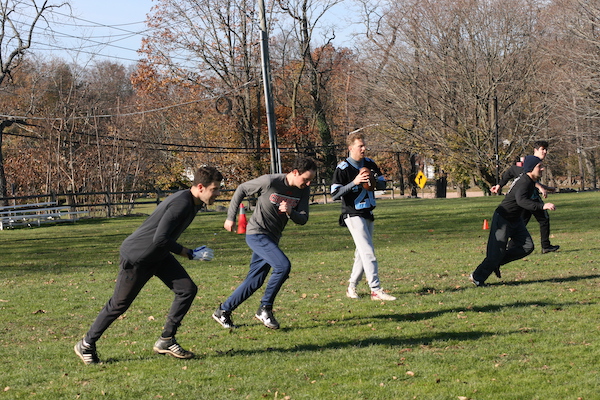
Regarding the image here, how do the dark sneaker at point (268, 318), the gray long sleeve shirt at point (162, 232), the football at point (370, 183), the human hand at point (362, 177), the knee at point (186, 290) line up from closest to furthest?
the gray long sleeve shirt at point (162, 232)
the knee at point (186, 290)
the dark sneaker at point (268, 318)
the human hand at point (362, 177)
the football at point (370, 183)

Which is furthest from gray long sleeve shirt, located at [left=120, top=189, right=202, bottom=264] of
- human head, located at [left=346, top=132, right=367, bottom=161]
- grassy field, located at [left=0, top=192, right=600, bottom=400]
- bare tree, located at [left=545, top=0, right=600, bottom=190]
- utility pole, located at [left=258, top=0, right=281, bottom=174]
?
bare tree, located at [left=545, top=0, right=600, bottom=190]

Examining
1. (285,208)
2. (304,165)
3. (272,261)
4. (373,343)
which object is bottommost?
(373,343)

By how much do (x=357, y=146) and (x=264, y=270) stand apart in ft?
6.68

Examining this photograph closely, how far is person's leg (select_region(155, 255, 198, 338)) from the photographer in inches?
242

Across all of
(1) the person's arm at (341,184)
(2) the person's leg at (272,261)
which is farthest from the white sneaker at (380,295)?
(2) the person's leg at (272,261)

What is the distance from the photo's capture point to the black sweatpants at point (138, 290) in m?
5.98

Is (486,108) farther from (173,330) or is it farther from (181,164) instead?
(173,330)

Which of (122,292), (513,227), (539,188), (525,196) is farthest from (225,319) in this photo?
(539,188)

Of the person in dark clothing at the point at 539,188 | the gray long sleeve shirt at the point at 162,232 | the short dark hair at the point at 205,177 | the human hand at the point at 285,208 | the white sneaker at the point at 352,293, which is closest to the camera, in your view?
the gray long sleeve shirt at the point at 162,232

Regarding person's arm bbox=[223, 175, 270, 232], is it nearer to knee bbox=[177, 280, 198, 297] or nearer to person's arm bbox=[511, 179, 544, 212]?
knee bbox=[177, 280, 198, 297]

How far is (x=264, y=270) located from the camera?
24.5 feet

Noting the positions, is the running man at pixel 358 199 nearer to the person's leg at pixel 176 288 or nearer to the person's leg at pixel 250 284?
the person's leg at pixel 250 284

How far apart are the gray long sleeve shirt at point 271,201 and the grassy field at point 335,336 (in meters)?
1.12

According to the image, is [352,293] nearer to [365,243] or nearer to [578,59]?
[365,243]
